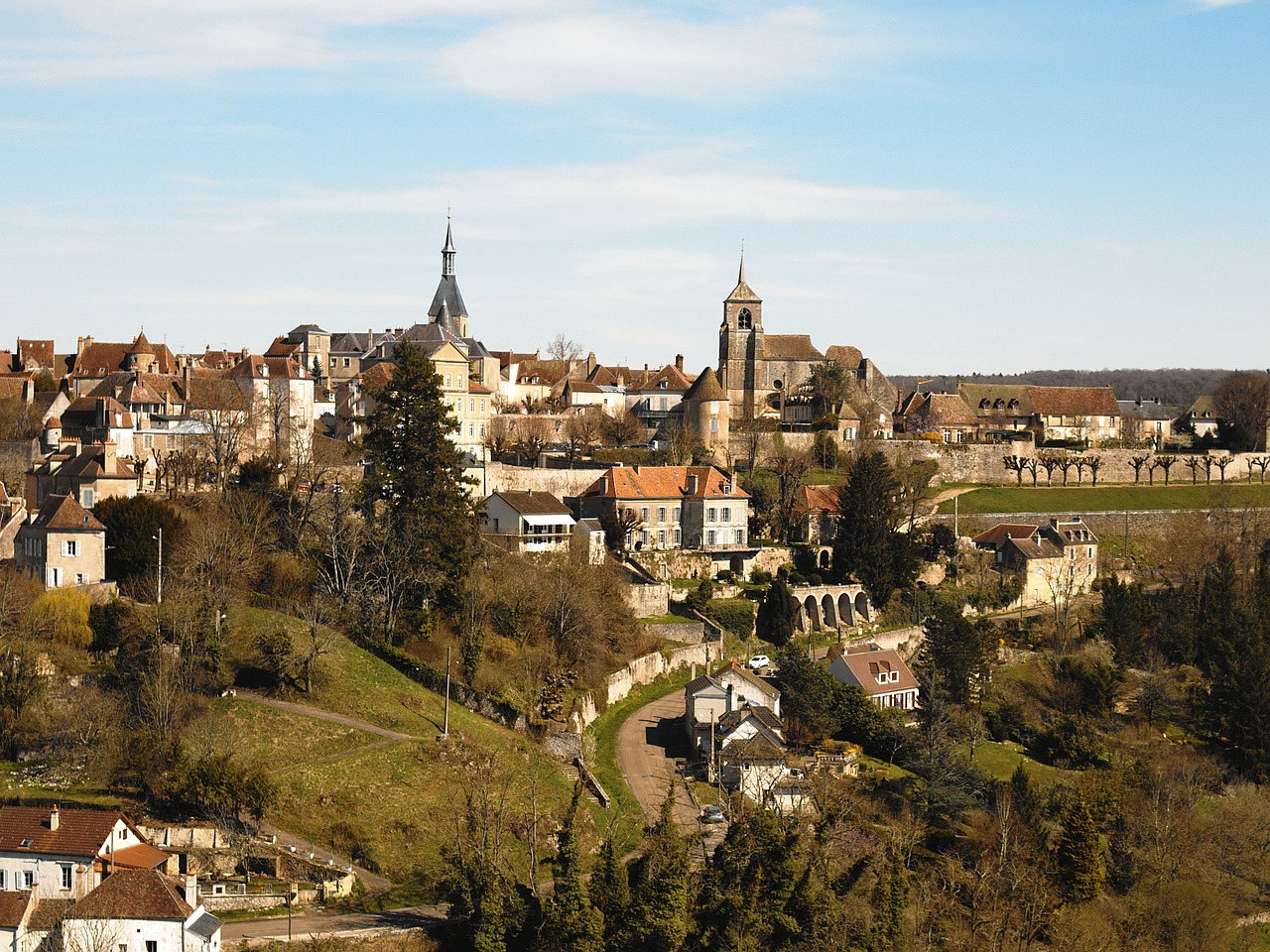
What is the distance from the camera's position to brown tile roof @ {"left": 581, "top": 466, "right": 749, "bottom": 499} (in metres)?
57.3

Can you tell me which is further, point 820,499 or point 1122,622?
point 820,499

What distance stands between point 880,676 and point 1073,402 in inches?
1585

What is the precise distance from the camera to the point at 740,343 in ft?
263

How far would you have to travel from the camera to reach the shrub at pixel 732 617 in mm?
52781

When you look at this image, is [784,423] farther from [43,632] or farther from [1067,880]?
[43,632]

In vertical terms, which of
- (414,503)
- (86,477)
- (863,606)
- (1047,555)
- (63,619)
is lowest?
(863,606)

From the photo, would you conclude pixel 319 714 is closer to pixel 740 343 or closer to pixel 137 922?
pixel 137 922

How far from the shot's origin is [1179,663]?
57031mm

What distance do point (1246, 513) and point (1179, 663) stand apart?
16.2 meters

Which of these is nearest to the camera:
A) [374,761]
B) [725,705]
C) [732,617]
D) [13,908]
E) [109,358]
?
[13,908]

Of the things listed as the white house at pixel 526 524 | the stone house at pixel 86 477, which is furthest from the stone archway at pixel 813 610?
the stone house at pixel 86 477

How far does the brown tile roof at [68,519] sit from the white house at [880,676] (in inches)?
905

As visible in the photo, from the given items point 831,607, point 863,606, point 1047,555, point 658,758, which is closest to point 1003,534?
point 1047,555

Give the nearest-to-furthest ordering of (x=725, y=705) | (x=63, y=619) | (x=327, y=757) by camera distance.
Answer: (x=327, y=757) → (x=63, y=619) → (x=725, y=705)
